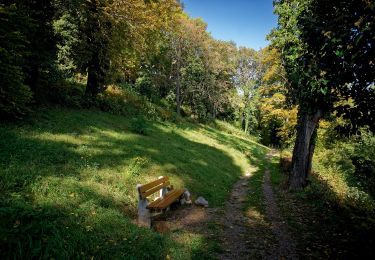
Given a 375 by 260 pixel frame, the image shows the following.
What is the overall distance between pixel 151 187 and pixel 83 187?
76.4 inches

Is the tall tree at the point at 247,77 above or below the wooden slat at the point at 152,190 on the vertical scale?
above

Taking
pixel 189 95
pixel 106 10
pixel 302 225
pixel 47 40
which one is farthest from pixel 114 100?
pixel 189 95

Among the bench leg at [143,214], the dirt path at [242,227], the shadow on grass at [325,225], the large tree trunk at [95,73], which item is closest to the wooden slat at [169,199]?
the bench leg at [143,214]

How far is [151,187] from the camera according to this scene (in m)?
8.99

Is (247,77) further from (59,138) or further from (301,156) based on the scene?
(59,138)

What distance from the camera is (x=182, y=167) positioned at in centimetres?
1403

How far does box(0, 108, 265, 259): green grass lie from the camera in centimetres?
538

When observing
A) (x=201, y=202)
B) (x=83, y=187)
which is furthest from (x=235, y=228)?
(x=83, y=187)

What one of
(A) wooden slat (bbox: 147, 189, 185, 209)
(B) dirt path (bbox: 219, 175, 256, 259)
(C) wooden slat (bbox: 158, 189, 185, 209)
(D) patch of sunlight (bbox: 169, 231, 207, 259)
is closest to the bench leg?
(A) wooden slat (bbox: 147, 189, 185, 209)

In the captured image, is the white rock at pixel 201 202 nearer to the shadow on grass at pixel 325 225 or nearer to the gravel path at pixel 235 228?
the gravel path at pixel 235 228

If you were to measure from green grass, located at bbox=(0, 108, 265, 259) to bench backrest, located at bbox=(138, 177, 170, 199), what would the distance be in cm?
70

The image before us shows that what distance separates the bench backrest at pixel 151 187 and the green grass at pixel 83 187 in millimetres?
697

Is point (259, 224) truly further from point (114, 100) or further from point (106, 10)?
point (114, 100)

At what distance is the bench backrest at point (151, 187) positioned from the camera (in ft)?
26.6
